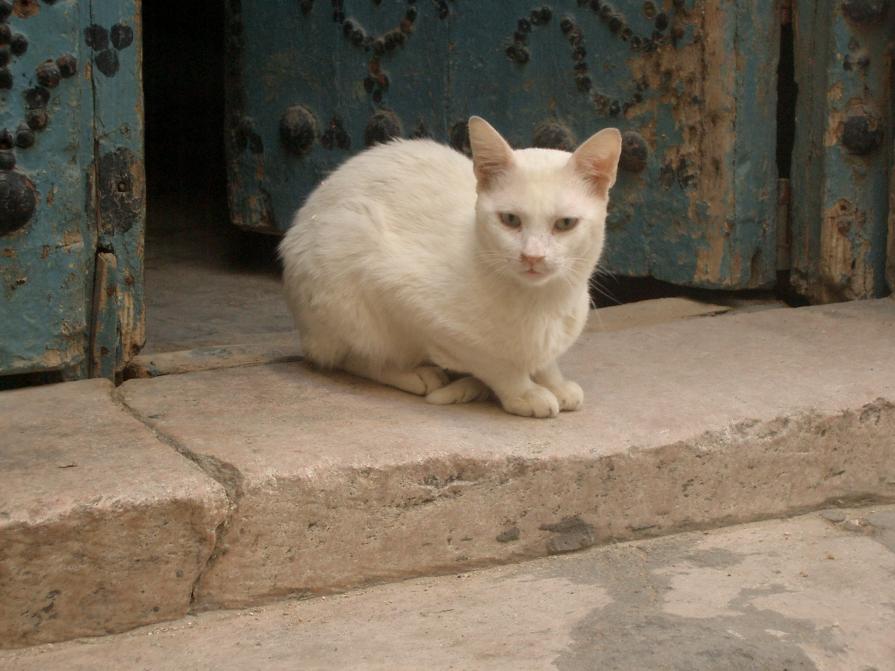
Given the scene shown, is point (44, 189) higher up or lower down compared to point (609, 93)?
lower down

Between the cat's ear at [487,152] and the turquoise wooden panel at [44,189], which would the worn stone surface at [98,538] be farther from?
the cat's ear at [487,152]

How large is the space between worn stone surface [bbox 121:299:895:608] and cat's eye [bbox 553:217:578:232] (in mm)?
463

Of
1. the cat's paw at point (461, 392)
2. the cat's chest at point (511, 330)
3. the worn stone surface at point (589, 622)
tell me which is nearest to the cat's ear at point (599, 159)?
the cat's chest at point (511, 330)

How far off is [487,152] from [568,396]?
630 millimetres

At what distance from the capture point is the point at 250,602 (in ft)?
8.31

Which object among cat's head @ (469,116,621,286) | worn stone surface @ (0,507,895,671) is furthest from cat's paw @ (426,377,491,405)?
worn stone surface @ (0,507,895,671)

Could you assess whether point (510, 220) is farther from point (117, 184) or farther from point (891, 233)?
point (891, 233)

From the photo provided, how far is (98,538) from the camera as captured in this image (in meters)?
2.35

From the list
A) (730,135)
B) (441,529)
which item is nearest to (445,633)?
(441,529)

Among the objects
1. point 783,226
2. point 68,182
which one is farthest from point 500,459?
point 783,226

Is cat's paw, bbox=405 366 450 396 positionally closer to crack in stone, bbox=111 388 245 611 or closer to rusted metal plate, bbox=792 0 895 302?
crack in stone, bbox=111 388 245 611

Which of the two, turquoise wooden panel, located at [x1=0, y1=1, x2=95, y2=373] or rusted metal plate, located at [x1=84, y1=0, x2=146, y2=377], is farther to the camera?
rusted metal plate, located at [x1=84, y1=0, x2=146, y2=377]

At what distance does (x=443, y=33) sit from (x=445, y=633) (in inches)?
94.6

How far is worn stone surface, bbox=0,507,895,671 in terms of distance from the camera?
2.30 meters
